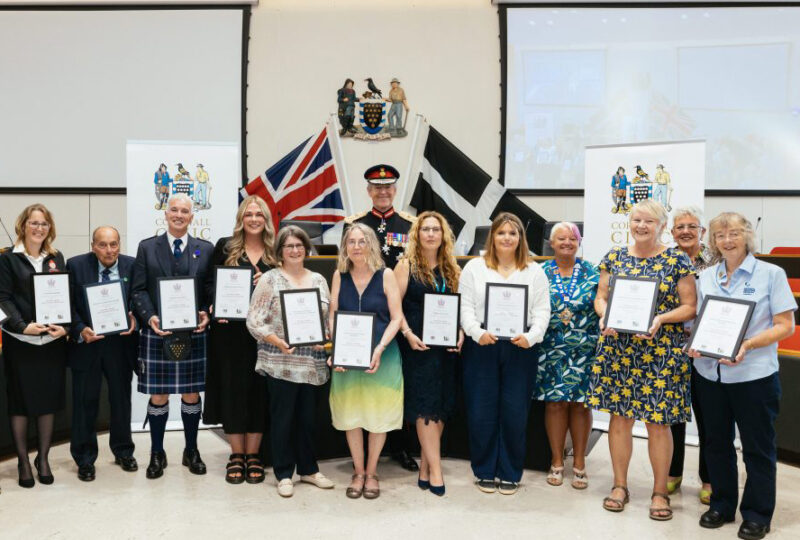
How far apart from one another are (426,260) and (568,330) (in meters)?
0.91

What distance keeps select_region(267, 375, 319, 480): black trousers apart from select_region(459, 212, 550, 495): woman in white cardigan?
0.92 metres

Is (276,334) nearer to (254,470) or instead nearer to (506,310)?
(254,470)

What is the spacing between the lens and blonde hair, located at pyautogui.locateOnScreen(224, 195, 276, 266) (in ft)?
12.2

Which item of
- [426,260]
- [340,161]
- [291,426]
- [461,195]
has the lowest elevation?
[291,426]

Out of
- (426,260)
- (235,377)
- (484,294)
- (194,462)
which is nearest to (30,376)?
(194,462)

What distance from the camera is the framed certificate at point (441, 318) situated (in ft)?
11.5

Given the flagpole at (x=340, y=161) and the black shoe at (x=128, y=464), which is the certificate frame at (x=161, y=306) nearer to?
the black shoe at (x=128, y=464)

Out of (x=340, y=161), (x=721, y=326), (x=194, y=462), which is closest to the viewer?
(x=721, y=326)

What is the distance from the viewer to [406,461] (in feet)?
13.6

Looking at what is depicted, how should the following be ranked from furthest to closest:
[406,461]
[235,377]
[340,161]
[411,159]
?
[411,159] < [340,161] < [406,461] < [235,377]

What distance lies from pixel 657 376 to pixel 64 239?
7799 mm

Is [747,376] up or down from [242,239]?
down

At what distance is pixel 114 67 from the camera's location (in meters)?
8.14

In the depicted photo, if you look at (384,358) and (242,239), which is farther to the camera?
(242,239)
